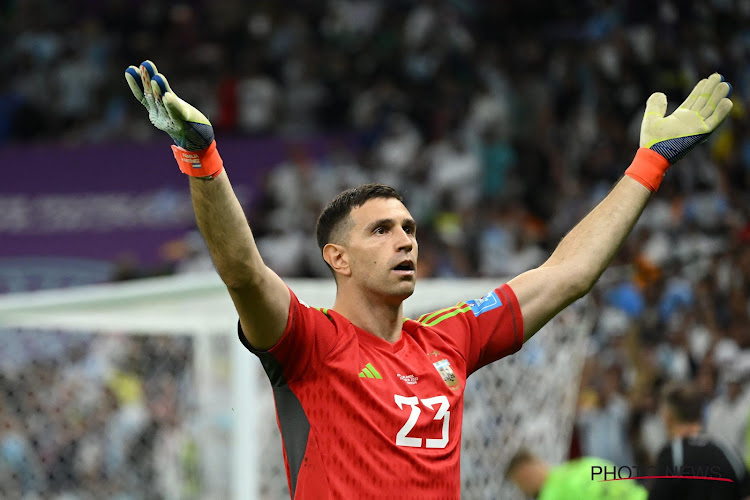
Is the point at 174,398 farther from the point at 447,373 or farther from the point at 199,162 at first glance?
the point at 199,162

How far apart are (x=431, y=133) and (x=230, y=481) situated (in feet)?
23.8

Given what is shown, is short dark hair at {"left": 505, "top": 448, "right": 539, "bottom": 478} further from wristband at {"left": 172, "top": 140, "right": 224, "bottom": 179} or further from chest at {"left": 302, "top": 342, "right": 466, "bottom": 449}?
wristband at {"left": 172, "top": 140, "right": 224, "bottom": 179}

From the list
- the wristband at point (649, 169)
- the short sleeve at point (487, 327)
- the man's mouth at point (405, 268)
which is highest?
the wristband at point (649, 169)

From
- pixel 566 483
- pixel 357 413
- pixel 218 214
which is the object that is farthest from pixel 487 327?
pixel 566 483

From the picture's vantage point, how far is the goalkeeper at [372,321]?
9.53 feet

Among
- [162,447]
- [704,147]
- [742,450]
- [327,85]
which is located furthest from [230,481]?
[327,85]

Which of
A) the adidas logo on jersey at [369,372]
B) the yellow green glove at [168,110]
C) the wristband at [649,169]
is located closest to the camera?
the yellow green glove at [168,110]

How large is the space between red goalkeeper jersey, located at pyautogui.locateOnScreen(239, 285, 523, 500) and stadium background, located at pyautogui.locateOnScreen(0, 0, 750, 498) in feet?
14.0

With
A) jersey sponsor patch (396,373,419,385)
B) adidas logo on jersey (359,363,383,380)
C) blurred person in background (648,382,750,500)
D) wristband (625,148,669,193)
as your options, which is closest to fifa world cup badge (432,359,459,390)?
jersey sponsor patch (396,373,419,385)

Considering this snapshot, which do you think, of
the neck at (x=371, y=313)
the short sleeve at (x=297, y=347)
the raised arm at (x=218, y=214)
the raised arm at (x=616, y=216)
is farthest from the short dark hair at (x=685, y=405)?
the raised arm at (x=218, y=214)

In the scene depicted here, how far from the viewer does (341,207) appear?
11.3 ft

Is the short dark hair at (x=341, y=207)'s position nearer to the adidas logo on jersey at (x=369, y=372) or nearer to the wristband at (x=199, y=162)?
the adidas logo on jersey at (x=369, y=372)

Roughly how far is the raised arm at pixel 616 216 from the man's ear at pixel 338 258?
596mm

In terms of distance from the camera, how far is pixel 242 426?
6074 millimetres
